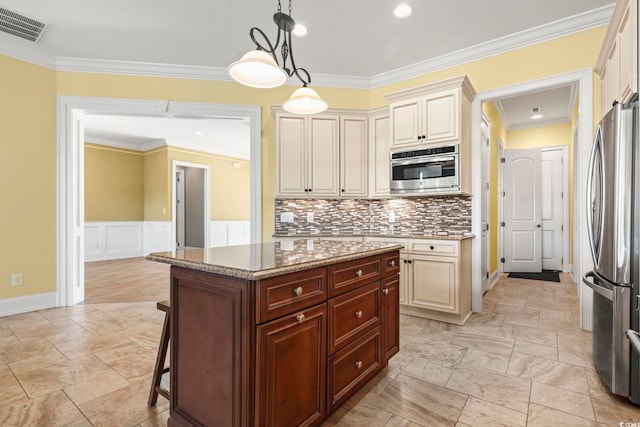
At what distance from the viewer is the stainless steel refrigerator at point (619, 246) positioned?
1776 mm

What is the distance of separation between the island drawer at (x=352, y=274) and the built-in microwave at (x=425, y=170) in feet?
5.55

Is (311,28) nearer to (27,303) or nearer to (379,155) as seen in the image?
(379,155)

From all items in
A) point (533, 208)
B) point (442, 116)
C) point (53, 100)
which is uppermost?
point (53, 100)

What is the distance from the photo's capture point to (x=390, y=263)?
87.9 inches

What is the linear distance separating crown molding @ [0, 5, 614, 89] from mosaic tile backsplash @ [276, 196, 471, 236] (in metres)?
1.57

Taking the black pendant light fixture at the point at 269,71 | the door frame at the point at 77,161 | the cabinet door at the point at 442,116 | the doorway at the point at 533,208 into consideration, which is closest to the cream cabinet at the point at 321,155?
the door frame at the point at 77,161

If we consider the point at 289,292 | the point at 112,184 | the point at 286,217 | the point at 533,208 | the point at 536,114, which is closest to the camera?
the point at 289,292

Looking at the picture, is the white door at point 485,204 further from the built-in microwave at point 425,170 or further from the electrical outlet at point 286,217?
the electrical outlet at point 286,217

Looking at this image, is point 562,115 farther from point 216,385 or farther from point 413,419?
point 216,385

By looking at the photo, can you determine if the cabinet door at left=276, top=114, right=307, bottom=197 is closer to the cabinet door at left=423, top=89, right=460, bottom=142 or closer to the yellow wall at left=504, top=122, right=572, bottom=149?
the cabinet door at left=423, top=89, right=460, bottom=142

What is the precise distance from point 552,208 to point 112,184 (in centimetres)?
949

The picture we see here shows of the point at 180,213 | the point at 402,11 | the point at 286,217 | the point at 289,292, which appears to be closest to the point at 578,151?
the point at 402,11

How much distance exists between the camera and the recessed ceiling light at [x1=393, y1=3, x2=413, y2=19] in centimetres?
287

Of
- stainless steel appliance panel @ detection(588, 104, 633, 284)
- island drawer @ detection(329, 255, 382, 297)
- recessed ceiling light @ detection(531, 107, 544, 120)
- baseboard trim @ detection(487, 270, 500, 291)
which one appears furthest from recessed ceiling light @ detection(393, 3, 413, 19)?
baseboard trim @ detection(487, 270, 500, 291)
